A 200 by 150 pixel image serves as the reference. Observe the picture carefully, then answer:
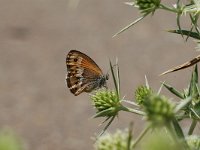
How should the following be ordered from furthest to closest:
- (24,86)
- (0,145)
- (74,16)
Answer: (74,16) → (24,86) → (0,145)

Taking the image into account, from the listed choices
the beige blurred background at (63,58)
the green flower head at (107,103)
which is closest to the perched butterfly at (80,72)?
the green flower head at (107,103)

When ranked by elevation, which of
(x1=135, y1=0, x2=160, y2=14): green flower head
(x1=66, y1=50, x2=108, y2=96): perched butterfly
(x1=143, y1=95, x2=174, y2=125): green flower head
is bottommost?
(x1=143, y1=95, x2=174, y2=125): green flower head

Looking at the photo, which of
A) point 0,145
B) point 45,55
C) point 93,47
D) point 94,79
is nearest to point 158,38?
point 93,47

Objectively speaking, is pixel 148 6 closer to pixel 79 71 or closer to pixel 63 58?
pixel 79 71

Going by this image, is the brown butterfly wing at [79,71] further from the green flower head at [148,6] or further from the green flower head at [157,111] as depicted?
the green flower head at [157,111]

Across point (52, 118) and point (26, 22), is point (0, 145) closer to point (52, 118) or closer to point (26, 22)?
point (52, 118)

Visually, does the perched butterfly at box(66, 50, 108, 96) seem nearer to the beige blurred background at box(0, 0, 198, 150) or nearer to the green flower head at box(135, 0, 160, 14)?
the green flower head at box(135, 0, 160, 14)

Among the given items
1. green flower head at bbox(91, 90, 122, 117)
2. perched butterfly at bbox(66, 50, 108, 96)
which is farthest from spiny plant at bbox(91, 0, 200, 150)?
perched butterfly at bbox(66, 50, 108, 96)
